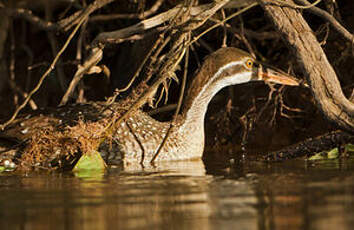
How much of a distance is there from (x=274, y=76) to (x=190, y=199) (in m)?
3.69

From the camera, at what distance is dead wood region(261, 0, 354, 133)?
17.0 feet

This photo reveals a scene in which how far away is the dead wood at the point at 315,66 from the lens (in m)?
5.18

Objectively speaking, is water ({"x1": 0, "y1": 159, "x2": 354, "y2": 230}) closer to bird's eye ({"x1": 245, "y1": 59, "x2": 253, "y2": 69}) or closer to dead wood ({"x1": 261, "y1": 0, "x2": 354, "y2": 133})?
dead wood ({"x1": 261, "y1": 0, "x2": 354, "y2": 133})

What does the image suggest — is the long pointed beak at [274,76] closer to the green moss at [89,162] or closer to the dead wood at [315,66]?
the dead wood at [315,66]

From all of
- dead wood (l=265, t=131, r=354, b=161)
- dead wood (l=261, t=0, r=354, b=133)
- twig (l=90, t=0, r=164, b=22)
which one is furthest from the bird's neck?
dead wood (l=261, t=0, r=354, b=133)

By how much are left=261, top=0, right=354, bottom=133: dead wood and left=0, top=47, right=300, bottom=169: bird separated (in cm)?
159

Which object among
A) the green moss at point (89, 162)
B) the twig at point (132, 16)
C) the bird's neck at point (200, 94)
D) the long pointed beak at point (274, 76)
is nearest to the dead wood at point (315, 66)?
the long pointed beak at point (274, 76)

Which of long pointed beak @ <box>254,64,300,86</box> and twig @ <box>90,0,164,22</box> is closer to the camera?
long pointed beak @ <box>254,64,300,86</box>

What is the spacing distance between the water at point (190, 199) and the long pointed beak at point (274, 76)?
5.92 ft

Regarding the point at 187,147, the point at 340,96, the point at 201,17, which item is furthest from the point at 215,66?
the point at 340,96

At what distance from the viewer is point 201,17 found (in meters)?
5.82

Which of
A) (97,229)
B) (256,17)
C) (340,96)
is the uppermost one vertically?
(256,17)

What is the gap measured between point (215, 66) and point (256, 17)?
5.96 feet

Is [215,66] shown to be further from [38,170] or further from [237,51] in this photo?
[38,170]
